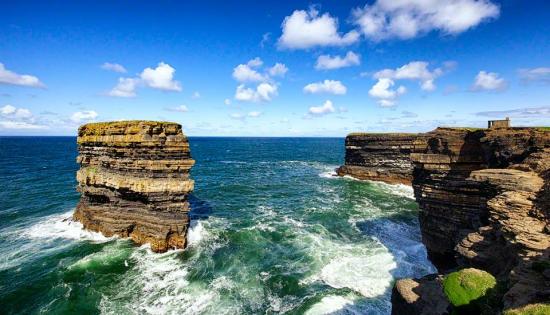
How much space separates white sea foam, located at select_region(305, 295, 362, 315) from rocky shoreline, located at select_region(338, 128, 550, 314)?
332cm

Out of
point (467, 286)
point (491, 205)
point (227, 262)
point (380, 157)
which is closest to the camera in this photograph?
point (467, 286)

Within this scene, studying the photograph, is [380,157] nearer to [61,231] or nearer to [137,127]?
[137,127]

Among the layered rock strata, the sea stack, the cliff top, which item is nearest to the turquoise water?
the sea stack

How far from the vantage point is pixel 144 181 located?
25.7m

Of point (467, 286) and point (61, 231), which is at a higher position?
point (467, 286)

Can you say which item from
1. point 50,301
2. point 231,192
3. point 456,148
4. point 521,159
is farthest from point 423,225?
point 231,192

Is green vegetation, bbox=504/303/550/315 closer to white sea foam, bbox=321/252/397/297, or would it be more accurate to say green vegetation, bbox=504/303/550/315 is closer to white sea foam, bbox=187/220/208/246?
white sea foam, bbox=321/252/397/297

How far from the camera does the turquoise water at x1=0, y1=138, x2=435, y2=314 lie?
739 inches

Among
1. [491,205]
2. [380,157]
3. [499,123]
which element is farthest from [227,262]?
[380,157]

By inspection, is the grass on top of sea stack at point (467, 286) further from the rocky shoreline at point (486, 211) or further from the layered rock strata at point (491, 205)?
the layered rock strata at point (491, 205)

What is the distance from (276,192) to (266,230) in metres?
17.5

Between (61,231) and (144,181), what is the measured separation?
11.4 metres

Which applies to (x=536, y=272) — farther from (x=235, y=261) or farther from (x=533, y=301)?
(x=235, y=261)

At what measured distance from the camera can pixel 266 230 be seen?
3056cm
